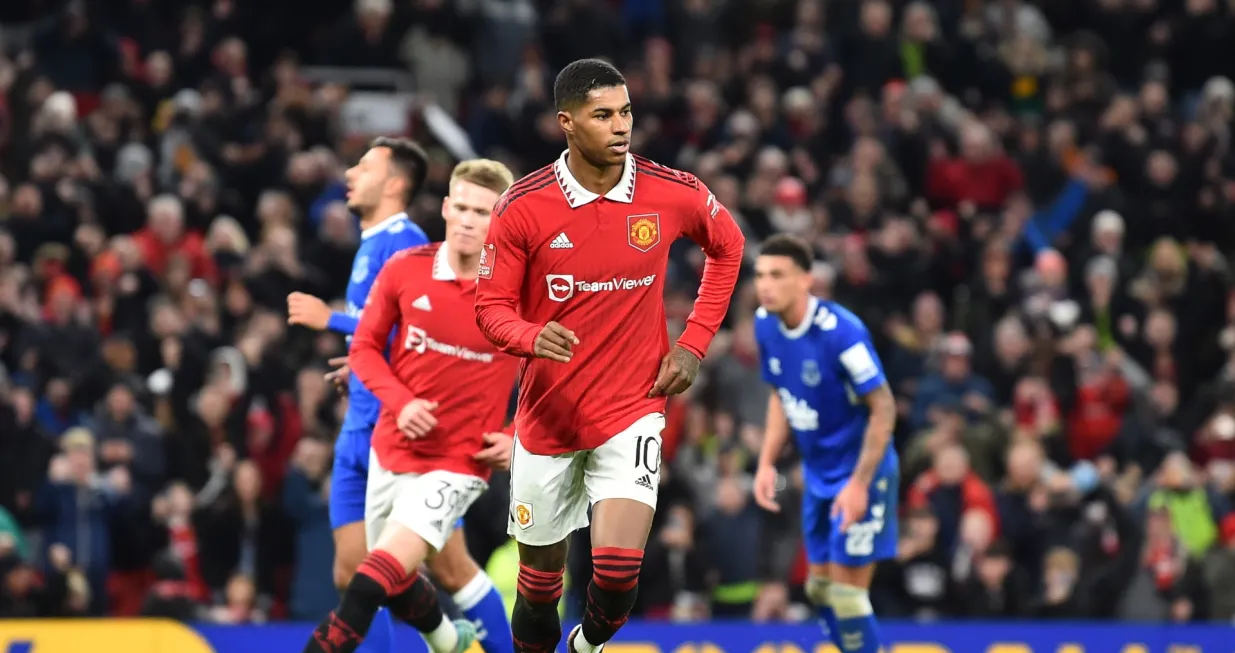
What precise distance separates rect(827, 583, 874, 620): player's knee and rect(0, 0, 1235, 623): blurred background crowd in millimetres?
→ 3342

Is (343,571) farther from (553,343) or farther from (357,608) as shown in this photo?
(553,343)

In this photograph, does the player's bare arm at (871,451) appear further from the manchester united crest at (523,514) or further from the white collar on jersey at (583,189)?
the white collar on jersey at (583,189)

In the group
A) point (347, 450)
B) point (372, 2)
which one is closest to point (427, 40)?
point (372, 2)

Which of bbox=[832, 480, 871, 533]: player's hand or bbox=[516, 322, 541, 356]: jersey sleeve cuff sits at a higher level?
bbox=[516, 322, 541, 356]: jersey sleeve cuff

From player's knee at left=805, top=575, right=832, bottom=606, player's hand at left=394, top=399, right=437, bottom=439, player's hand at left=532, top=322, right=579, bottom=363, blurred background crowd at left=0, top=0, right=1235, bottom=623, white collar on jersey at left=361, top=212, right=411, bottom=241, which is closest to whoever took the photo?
player's hand at left=532, top=322, right=579, bottom=363

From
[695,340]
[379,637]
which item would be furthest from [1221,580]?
[695,340]

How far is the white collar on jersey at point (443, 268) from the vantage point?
8.80m

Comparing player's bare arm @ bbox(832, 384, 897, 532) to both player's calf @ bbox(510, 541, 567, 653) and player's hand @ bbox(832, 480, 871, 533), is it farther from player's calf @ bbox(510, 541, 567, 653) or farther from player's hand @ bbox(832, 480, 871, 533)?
player's calf @ bbox(510, 541, 567, 653)

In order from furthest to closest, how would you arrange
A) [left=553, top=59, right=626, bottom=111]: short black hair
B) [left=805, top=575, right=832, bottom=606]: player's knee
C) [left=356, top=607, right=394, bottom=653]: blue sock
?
1. [left=805, top=575, right=832, bottom=606]: player's knee
2. [left=356, top=607, right=394, bottom=653]: blue sock
3. [left=553, top=59, right=626, bottom=111]: short black hair

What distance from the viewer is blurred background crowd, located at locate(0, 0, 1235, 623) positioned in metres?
14.1

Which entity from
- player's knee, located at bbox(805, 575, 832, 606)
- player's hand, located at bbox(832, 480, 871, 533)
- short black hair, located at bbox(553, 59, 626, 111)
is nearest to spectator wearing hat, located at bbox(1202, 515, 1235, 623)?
player's knee, located at bbox(805, 575, 832, 606)

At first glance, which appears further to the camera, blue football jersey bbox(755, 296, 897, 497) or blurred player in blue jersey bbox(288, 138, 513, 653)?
blue football jersey bbox(755, 296, 897, 497)

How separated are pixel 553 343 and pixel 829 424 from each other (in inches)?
136

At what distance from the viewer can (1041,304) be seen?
55.2ft
